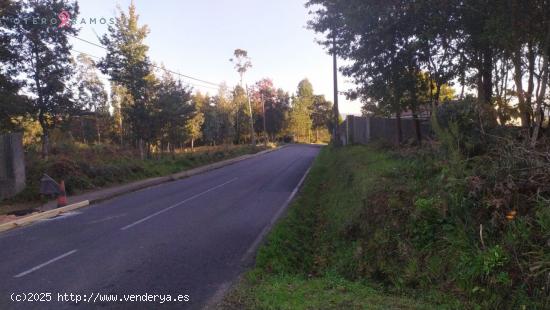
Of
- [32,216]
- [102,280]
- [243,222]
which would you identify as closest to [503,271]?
[102,280]

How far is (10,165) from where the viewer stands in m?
15.9

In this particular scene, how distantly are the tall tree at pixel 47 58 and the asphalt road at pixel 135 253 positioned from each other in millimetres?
10357

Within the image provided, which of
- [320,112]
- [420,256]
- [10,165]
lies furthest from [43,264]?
[320,112]

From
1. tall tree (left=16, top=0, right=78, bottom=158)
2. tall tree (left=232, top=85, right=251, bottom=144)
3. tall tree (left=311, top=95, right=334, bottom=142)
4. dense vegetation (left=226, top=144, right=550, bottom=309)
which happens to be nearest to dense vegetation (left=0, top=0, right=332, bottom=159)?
tall tree (left=16, top=0, right=78, bottom=158)

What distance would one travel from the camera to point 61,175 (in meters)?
18.2

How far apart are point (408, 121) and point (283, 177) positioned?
6.83 metres

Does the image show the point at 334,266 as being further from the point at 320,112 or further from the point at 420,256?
the point at 320,112

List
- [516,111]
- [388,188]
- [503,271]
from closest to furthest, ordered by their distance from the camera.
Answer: [503,271]
[388,188]
[516,111]

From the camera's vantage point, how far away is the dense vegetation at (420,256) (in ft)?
→ 15.2

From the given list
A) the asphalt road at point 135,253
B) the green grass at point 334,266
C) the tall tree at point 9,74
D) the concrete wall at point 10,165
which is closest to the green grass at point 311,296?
the green grass at point 334,266

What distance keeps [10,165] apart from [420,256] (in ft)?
49.5

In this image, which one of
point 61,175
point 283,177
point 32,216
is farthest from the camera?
point 283,177

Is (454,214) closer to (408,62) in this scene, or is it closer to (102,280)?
(102,280)

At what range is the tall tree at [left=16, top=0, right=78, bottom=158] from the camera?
21.3 m
